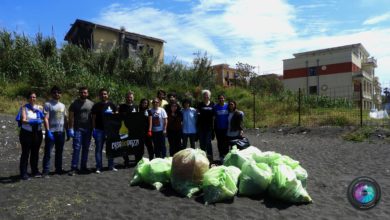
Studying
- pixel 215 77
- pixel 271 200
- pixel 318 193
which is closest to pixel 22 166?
pixel 271 200

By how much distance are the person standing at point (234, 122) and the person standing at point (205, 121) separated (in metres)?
0.41

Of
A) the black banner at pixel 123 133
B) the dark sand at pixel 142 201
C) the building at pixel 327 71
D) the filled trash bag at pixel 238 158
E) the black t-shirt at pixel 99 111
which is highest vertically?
the building at pixel 327 71

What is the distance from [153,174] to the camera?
6668mm

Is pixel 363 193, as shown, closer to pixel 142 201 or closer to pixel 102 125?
pixel 142 201

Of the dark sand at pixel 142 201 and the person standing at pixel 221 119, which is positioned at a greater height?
the person standing at pixel 221 119

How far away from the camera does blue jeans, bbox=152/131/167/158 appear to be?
8.61 meters

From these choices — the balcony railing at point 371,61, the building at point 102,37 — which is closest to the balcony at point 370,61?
the balcony railing at point 371,61

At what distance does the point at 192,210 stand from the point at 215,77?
1014 inches

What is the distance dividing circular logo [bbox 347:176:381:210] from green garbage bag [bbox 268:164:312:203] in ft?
2.38

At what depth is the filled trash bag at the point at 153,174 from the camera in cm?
666

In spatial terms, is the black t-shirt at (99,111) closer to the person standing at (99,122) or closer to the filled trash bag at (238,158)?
the person standing at (99,122)

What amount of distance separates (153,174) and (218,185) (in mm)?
1349

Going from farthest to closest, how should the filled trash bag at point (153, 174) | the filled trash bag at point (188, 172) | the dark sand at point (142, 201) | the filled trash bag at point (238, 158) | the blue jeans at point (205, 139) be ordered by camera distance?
the blue jeans at point (205, 139) < the filled trash bag at point (238, 158) < the filled trash bag at point (153, 174) < the filled trash bag at point (188, 172) < the dark sand at point (142, 201)

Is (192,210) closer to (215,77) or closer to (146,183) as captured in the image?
(146,183)
